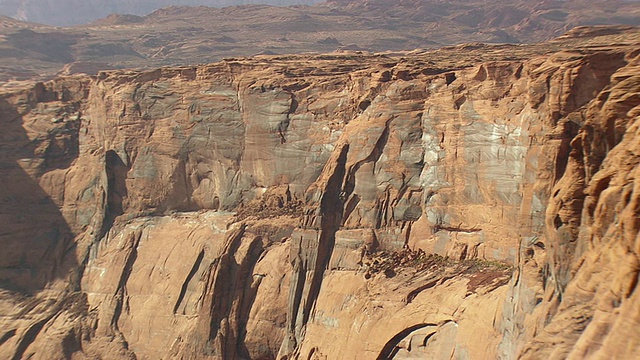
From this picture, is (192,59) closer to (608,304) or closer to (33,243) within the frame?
(33,243)

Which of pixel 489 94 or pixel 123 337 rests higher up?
pixel 489 94

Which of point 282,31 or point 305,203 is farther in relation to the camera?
point 282,31

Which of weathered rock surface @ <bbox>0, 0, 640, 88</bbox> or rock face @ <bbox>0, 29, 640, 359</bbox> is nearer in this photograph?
rock face @ <bbox>0, 29, 640, 359</bbox>

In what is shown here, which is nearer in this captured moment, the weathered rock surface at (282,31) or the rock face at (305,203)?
the rock face at (305,203)

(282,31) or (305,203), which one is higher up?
(282,31)

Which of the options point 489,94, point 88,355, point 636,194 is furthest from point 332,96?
point 636,194

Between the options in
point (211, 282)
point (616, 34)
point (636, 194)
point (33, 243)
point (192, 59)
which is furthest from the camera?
point (192, 59)

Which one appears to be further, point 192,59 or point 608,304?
point 192,59

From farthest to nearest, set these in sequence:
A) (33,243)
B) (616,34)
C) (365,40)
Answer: (365,40) → (33,243) → (616,34)
